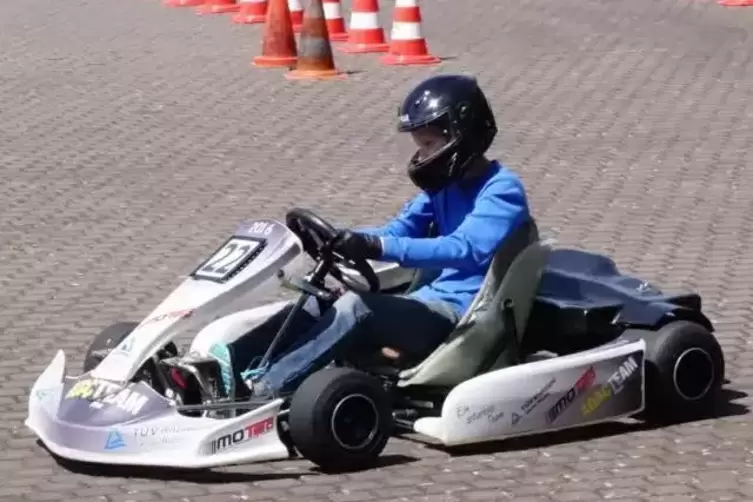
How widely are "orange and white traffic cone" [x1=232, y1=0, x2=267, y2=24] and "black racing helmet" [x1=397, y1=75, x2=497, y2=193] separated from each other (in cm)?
1103

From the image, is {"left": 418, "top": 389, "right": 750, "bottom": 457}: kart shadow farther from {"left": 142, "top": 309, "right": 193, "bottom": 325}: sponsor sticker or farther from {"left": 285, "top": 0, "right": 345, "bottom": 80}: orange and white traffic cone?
{"left": 285, "top": 0, "right": 345, "bottom": 80}: orange and white traffic cone

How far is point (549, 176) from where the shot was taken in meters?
10.7

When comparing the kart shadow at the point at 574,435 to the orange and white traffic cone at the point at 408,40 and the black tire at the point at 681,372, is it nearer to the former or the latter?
the black tire at the point at 681,372

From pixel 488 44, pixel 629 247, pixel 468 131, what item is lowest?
pixel 488 44

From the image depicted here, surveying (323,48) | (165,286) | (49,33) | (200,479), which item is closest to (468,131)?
(200,479)

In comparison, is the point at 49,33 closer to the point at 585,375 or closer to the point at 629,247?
the point at 629,247

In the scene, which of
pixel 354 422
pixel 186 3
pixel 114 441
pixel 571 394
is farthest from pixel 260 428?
pixel 186 3

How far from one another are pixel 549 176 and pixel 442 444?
4.78 m

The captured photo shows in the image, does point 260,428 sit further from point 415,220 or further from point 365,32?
point 365,32

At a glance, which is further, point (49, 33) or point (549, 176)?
point (49, 33)

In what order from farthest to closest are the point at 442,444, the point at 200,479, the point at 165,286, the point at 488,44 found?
1. the point at 488,44
2. the point at 165,286
3. the point at 442,444
4. the point at 200,479

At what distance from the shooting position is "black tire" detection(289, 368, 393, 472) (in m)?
5.65

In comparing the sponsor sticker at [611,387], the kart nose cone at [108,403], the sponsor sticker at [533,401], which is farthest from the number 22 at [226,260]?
the sponsor sticker at [611,387]

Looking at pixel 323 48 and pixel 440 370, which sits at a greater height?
pixel 440 370
